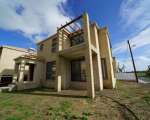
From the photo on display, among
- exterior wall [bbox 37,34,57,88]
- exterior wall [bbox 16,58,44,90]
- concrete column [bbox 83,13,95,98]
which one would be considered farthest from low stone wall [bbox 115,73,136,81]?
exterior wall [bbox 16,58,44,90]

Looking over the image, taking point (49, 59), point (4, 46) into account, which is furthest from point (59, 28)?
point (4, 46)

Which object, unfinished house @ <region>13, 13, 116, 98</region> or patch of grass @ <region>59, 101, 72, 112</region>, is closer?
patch of grass @ <region>59, 101, 72, 112</region>

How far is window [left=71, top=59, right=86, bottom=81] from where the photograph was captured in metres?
8.05

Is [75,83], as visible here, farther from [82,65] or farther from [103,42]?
[103,42]

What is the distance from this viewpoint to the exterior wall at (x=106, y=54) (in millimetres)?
7489

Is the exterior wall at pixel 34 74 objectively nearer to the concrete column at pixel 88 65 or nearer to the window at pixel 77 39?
the window at pixel 77 39

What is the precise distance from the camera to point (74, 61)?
901 centimetres

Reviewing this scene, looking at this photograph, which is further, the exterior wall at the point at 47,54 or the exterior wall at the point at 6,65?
the exterior wall at the point at 6,65

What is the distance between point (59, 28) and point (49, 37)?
153 inches

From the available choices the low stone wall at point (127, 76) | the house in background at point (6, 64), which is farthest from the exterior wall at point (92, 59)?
the low stone wall at point (127, 76)

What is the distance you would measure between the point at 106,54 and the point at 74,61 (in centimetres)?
394

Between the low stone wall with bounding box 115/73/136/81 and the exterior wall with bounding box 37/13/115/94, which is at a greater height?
the exterior wall with bounding box 37/13/115/94

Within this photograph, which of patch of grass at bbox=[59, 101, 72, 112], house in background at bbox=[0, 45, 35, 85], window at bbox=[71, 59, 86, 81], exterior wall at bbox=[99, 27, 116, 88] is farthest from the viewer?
house in background at bbox=[0, 45, 35, 85]

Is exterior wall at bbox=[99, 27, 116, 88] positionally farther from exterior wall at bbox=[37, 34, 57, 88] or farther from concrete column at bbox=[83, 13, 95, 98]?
exterior wall at bbox=[37, 34, 57, 88]
